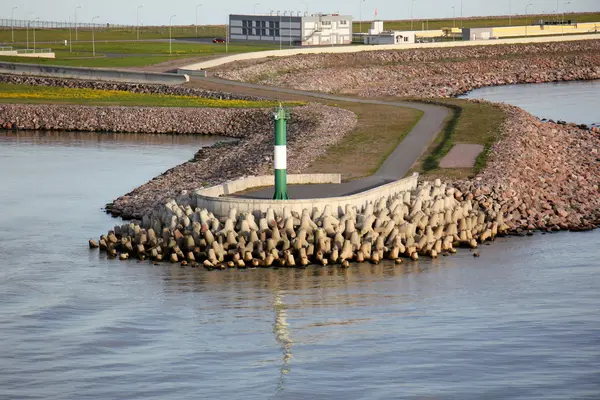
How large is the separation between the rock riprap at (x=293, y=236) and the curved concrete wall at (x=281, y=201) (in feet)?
0.81

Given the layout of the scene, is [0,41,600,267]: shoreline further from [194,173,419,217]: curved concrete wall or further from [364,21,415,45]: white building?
[364,21,415,45]: white building

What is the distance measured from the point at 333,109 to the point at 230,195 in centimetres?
2736

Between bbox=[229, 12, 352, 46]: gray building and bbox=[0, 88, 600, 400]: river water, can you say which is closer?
bbox=[0, 88, 600, 400]: river water

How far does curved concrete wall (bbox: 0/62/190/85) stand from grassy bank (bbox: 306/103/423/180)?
72.9 ft

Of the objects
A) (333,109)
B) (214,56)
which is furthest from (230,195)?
(214,56)

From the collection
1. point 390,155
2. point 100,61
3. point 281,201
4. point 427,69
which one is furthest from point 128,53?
point 281,201

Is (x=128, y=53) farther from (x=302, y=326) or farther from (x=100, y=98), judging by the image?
(x=302, y=326)

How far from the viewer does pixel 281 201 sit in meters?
35.3

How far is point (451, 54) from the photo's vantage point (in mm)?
131250

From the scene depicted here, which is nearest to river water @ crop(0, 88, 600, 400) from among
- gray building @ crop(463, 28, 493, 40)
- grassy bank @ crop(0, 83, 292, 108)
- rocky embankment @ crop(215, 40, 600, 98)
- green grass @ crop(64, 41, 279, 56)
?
grassy bank @ crop(0, 83, 292, 108)

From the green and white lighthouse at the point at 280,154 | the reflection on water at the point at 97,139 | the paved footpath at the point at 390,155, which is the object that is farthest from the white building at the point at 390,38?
the green and white lighthouse at the point at 280,154

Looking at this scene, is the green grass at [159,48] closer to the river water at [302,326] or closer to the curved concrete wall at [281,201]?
the curved concrete wall at [281,201]

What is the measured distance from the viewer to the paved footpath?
3853 cm

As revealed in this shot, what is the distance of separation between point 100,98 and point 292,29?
60.4 m
